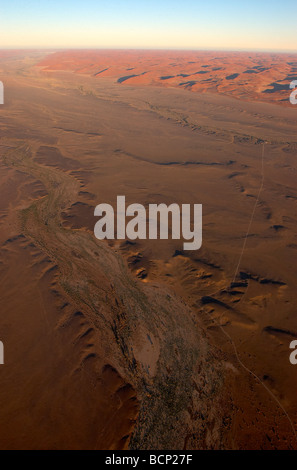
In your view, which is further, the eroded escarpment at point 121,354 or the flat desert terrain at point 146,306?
the flat desert terrain at point 146,306

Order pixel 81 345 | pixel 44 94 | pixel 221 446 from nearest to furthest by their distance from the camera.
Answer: pixel 221 446
pixel 81 345
pixel 44 94

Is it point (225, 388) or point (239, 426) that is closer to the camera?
point (239, 426)

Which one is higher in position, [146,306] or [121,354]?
[146,306]

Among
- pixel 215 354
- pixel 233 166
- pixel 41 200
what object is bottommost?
pixel 215 354

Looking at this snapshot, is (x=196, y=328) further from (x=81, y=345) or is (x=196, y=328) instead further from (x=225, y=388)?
(x=81, y=345)

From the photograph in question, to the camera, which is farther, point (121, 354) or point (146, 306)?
point (146, 306)

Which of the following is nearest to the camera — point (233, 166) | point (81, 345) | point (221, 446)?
point (221, 446)

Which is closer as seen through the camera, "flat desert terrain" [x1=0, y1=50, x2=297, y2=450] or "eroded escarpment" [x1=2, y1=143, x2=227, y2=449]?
"eroded escarpment" [x1=2, y1=143, x2=227, y2=449]
